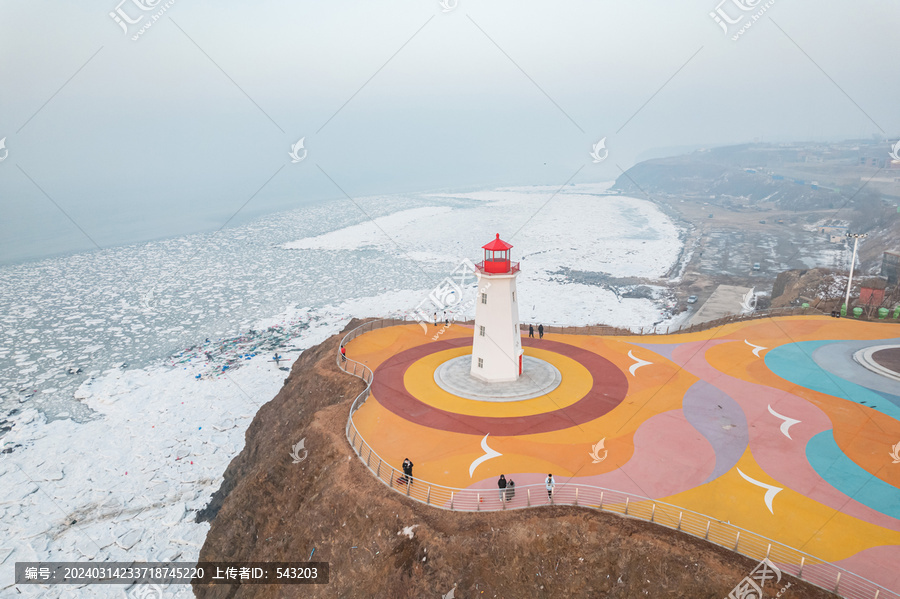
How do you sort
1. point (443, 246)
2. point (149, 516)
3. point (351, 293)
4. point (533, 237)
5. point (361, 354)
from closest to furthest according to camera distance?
1. point (149, 516)
2. point (361, 354)
3. point (351, 293)
4. point (443, 246)
5. point (533, 237)

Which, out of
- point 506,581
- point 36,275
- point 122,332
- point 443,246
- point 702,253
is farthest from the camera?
point 443,246

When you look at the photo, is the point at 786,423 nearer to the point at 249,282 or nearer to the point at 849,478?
the point at 849,478

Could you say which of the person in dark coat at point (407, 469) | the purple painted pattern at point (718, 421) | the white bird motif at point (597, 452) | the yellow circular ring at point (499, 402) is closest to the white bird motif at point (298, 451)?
the person in dark coat at point (407, 469)

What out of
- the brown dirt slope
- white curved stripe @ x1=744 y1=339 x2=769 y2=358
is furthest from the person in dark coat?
white curved stripe @ x1=744 y1=339 x2=769 y2=358

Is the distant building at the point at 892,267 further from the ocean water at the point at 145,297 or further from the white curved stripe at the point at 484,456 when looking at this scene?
the ocean water at the point at 145,297

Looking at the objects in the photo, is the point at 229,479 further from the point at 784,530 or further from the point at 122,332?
the point at 122,332

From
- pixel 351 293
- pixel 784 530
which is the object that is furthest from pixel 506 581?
pixel 351 293

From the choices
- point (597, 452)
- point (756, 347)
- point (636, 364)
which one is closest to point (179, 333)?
point (636, 364)
